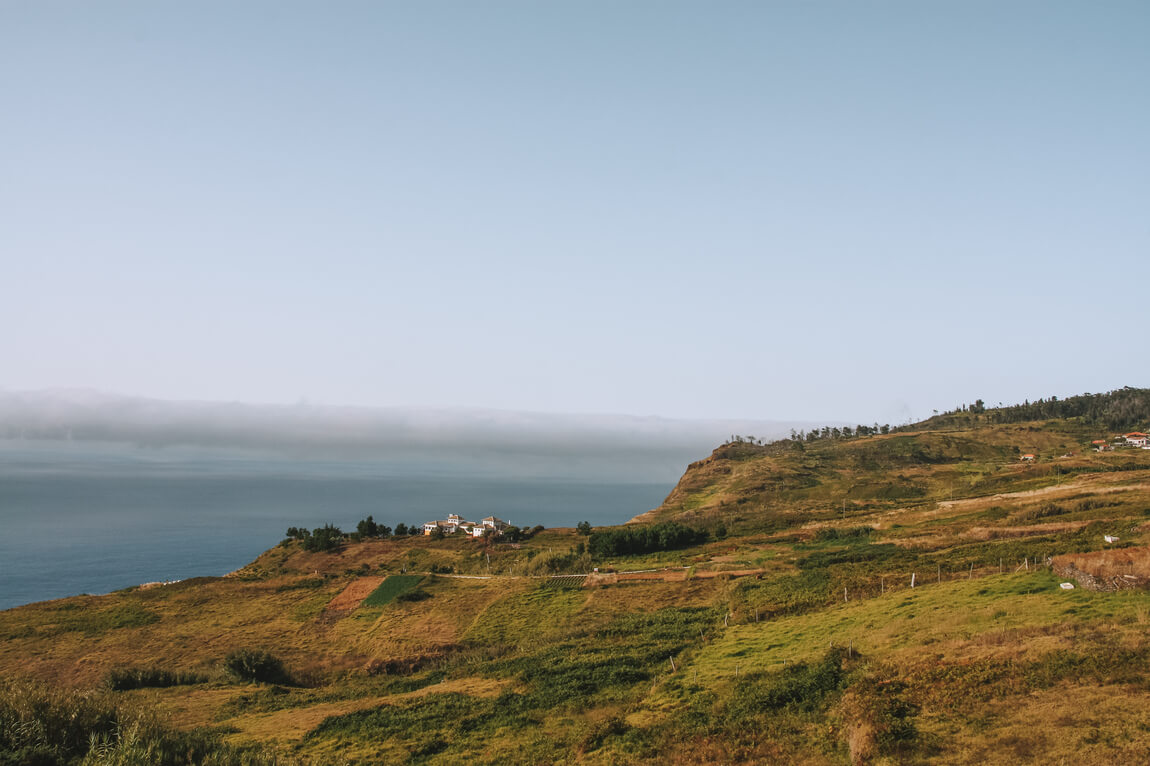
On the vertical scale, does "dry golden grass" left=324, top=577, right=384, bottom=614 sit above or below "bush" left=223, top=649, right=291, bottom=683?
below

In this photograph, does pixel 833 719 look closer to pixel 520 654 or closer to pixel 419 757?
pixel 419 757

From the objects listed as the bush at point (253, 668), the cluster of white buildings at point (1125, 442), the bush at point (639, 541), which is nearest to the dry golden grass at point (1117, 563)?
the bush at point (253, 668)

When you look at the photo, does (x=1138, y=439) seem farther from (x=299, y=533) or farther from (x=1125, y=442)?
(x=299, y=533)

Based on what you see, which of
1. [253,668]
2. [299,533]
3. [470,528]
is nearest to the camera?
[253,668]

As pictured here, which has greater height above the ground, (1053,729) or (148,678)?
(1053,729)

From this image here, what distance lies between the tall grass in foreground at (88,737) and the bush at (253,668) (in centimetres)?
2905

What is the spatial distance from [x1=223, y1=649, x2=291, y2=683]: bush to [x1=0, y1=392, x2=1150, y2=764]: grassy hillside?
603 millimetres

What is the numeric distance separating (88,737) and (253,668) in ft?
109

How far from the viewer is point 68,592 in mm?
128500

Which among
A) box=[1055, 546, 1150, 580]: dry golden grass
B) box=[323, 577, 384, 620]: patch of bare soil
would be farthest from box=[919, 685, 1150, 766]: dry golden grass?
box=[323, 577, 384, 620]: patch of bare soil

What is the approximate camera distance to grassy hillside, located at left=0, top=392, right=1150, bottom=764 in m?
21.6

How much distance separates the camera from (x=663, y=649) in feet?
131

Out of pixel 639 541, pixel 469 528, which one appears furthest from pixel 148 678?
pixel 469 528

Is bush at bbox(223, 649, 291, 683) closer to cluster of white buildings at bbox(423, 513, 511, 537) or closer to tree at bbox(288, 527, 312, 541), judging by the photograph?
cluster of white buildings at bbox(423, 513, 511, 537)
